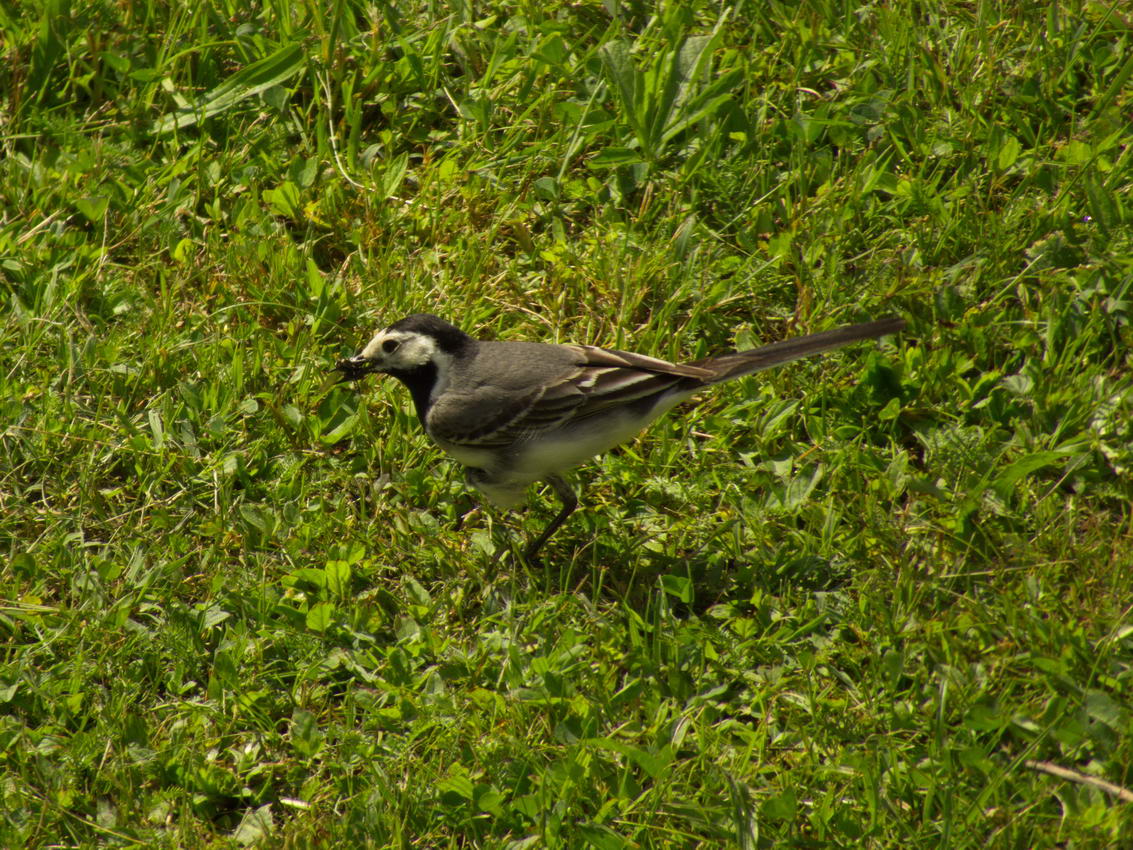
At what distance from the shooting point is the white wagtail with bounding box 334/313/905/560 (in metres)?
6.09

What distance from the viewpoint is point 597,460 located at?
6.77m

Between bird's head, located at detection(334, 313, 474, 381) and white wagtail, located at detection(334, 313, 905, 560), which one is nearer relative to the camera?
white wagtail, located at detection(334, 313, 905, 560)

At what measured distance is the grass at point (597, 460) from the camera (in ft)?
16.6

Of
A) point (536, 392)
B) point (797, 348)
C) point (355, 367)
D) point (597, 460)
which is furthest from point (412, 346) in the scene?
point (797, 348)

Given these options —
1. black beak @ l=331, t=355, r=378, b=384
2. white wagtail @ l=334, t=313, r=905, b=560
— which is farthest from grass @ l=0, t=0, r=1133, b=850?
white wagtail @ l=334, t=313, r=905, b=560

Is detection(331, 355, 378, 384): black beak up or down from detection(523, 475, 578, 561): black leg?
up

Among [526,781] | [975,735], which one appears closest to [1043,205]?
[975,735]

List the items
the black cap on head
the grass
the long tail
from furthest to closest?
the black cap on head
the long tail
the grass

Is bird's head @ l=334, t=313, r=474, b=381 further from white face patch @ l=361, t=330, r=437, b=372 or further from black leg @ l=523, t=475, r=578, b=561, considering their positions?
black leg @ l=523, t=475, r=578, b=561

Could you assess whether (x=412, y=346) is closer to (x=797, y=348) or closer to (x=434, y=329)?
(x=434, y=329)

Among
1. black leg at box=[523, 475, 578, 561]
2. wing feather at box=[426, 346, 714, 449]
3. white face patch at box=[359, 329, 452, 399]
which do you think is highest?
white face patch at box=[359, 329, 452, 399]

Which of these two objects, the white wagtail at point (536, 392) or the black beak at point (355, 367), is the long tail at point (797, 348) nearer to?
the white wagtail at point (536, 392)

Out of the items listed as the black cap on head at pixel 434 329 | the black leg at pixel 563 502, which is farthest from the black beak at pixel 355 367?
the black leg at pixel 563 502

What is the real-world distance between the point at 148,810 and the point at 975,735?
3329 millimetres
